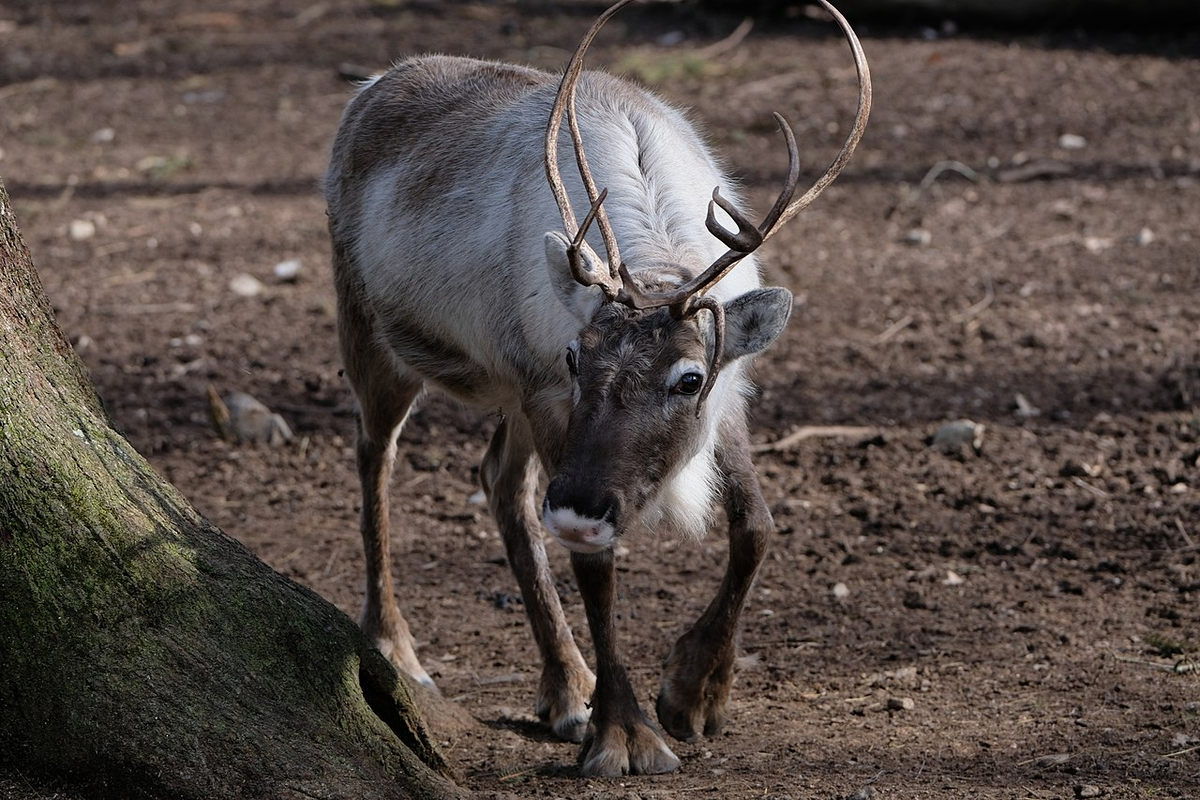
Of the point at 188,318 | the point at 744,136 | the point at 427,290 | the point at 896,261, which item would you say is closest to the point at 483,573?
the point at 427,290

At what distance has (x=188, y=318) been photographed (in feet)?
22.1

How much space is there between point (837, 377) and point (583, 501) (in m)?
3.16

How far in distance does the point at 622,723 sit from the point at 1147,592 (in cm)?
184

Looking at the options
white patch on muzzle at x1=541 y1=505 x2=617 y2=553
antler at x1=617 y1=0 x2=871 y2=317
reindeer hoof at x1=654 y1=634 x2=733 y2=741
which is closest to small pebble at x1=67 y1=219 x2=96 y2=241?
reindeer hoof at x1=654 y1=634 x2=733 y2=741

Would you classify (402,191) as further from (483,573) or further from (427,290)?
(483,573)

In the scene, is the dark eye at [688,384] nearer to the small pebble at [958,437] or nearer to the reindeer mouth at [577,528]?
the reindeer mouth at [577,528]

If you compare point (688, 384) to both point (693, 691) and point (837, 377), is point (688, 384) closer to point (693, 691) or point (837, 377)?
point (693, 691)

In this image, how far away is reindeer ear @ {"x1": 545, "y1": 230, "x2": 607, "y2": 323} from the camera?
323 centimetres

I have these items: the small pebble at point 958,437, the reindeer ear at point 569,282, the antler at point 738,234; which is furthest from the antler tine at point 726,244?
the small pebble at point 958,437

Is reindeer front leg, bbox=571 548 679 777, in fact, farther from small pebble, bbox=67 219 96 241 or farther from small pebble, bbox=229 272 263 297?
small pebble, bbox=67 219 96 241

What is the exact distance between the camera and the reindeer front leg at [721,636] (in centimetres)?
367

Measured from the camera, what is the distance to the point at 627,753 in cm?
354

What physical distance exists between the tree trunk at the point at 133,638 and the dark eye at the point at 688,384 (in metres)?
0.99

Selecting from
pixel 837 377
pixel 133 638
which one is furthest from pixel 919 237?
pixel 133 638
